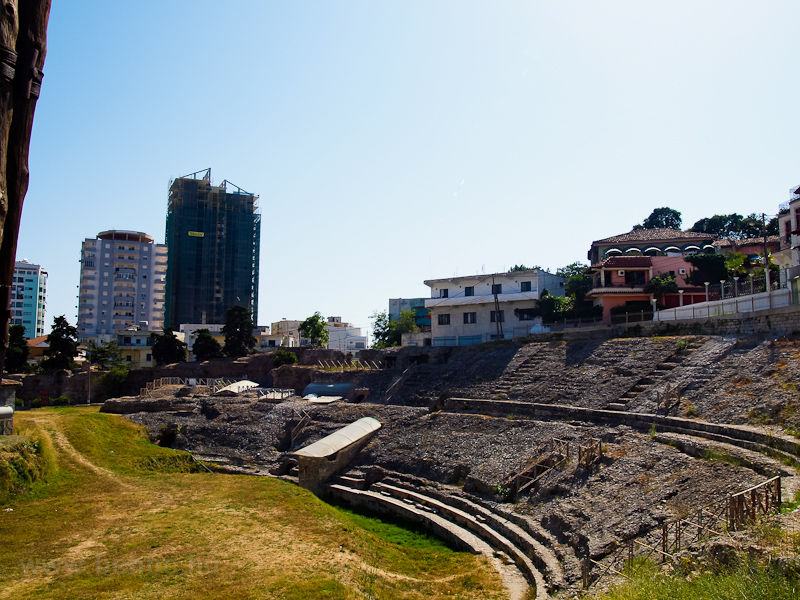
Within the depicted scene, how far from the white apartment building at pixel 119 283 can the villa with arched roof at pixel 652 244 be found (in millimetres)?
74342

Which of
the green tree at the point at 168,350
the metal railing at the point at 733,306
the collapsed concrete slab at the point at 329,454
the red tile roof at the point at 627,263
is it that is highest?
the red tile roof at the point at 627,263

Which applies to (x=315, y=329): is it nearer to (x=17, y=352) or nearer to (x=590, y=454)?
(x=17, y=352)

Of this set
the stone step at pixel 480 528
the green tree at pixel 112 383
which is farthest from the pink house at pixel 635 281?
the green tree at pixel 112 383

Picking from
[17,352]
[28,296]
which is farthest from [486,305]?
[28,296]

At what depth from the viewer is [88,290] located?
98.5m

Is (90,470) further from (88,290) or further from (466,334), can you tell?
(88,290)

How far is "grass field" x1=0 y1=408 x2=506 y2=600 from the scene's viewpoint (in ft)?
52.4

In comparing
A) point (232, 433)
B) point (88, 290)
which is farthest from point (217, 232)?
point (232, 433)

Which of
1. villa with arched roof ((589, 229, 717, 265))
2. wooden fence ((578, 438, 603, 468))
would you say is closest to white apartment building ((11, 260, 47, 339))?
villa with arched roof ((589, 229, 717, 265))

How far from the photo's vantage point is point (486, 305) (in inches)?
2100

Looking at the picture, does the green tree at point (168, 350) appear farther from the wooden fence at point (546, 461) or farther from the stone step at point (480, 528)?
the wooden fence at point (546, 461)

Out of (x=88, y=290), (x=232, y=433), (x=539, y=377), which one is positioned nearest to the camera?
(x=539, y=377)

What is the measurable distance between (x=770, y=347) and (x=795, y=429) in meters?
7.92

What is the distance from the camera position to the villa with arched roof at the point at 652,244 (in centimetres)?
4953
